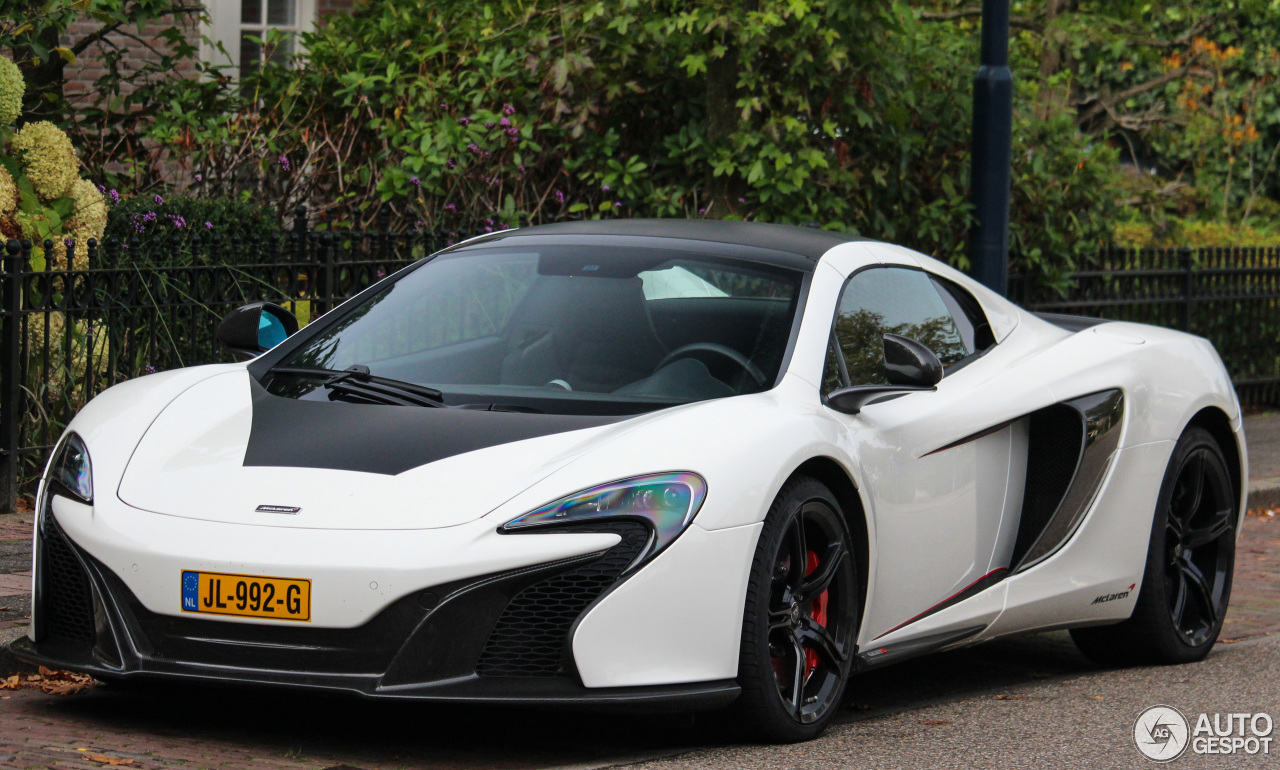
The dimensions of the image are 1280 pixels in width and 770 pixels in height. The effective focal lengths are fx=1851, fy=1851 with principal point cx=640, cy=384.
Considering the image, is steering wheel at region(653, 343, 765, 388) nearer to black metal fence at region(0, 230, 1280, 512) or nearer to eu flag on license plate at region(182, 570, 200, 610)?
eu flag on license plate at region(182, 570, 200, 610)

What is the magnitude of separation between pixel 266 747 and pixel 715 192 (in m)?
7.14

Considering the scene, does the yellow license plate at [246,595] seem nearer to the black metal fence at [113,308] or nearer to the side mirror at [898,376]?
the side mirror at [898,376]

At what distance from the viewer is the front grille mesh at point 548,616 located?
14.3ft

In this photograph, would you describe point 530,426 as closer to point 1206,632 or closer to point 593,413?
point 593,413

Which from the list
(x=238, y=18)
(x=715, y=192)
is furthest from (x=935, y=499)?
(x=238, y=18)

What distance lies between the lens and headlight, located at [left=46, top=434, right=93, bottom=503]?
15.6 feet

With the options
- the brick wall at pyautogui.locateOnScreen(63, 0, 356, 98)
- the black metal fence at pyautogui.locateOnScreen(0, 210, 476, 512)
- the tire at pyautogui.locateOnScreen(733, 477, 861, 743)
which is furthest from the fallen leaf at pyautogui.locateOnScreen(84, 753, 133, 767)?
the brick wall at pyautogui.locateOnScreen(63, 0, 356, 98)

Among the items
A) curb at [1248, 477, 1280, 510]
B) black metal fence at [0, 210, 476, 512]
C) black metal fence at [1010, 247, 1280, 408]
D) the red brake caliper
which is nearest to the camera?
the red brake caliper

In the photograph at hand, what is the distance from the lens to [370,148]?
1174 centimetres

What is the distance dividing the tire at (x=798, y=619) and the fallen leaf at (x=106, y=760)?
1.51 metres

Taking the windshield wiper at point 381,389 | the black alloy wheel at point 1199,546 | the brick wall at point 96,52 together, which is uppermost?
the brick wall at point 96,52

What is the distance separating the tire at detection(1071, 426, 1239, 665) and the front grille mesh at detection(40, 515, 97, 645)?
3.44 meters

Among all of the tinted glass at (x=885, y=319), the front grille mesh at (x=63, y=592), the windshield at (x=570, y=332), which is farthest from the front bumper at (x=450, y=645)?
the tinted glass at (x=885, y=319)

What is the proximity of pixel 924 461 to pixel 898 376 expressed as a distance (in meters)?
0.31
